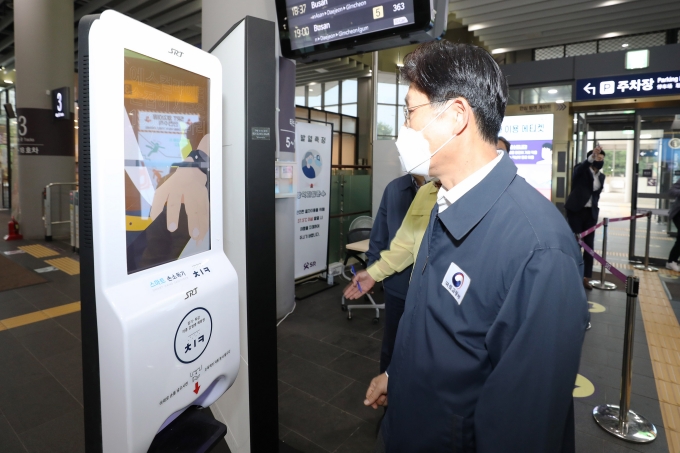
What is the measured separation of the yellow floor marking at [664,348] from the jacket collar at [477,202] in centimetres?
221

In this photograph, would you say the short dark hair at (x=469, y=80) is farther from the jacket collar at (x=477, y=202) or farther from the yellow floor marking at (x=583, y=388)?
the yellow floor marking at (x=583, y=388)

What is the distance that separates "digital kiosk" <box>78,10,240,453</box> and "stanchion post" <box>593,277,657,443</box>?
2191mm

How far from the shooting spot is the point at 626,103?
569cm

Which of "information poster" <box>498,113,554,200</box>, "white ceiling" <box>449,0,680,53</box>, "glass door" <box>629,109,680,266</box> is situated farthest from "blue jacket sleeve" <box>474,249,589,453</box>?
"glass door" <box>629,109,680,266</box>

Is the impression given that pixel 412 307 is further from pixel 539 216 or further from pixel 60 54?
pixel 60 54

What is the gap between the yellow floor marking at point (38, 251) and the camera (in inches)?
251

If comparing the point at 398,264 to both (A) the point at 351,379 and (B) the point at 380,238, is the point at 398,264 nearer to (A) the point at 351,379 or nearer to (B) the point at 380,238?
(B) the point at 380,238

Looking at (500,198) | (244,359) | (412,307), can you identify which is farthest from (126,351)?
(500,198)

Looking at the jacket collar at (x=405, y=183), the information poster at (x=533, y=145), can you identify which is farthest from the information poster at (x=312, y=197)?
the information poster at (x=533, y=145)

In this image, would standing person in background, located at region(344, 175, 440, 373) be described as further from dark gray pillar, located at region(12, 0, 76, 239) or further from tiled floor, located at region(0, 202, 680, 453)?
dark gray pillar, located at region(12, 0, 76, 239)

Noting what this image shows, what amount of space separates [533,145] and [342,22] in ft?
13.3

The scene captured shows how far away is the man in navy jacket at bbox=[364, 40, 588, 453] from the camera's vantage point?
804 millimetres

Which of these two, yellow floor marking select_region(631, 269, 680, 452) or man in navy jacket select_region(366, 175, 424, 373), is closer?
man in navy jacket select_region(366, 175, 424, 373)

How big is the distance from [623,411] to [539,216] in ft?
7.00
